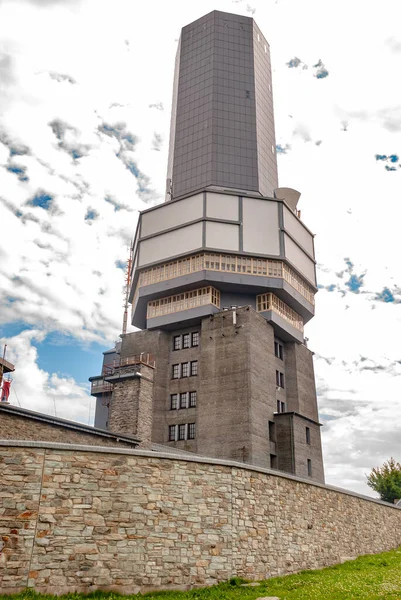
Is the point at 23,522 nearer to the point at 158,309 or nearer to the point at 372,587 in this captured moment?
the point at 372,587

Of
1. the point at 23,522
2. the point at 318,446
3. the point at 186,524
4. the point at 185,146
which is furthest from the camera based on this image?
the point at 185,146

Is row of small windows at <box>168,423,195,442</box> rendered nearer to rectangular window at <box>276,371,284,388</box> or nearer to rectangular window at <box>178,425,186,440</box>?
rectangular window at <box>178,425,186,440</box>

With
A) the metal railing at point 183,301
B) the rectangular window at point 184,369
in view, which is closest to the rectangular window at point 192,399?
the rectangular window at point 184,369

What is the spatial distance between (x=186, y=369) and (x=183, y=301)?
6.50 metres

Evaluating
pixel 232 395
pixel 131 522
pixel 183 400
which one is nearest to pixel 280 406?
pixel 232 395

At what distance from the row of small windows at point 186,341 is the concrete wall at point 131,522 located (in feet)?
90.5

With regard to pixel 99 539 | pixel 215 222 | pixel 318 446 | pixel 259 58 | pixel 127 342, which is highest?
pixel 259 58

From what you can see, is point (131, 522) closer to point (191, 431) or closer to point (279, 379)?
point (191, 431)

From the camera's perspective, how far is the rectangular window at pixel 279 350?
5131 centimetres

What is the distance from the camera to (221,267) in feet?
160

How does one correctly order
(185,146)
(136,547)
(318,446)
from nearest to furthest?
1. (136,547)
2. (318,446)
3. (185,146)

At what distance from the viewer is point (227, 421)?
4306 cm

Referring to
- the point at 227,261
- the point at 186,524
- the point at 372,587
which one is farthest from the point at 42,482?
the point at 227,261

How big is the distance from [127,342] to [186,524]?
3422 centimetres
